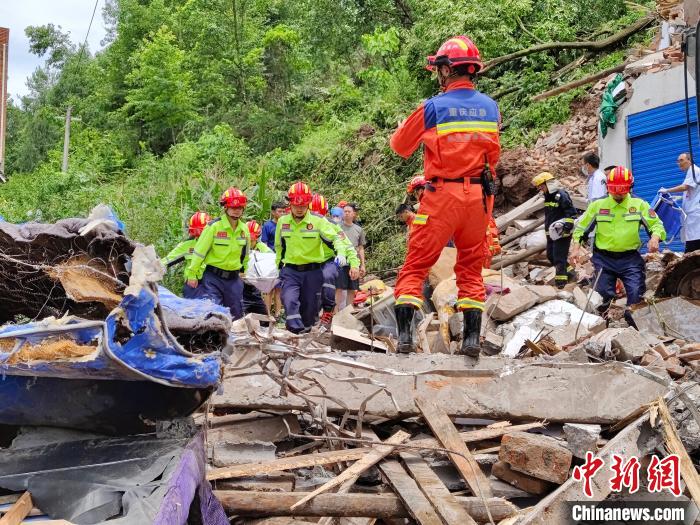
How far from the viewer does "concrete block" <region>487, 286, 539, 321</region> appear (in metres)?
8.84

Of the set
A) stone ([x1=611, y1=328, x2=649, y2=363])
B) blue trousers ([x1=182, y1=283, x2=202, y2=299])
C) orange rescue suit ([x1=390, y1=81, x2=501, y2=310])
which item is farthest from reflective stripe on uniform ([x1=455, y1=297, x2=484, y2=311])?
blue trousers ([x1=182, y1=283, x2=202, y2=299])

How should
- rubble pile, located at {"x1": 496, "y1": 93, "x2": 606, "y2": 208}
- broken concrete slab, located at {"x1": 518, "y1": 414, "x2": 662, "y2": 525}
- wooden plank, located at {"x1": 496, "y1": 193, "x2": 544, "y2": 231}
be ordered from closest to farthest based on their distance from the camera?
broken concrete slab, located at {"x1": 518, "y1": 414, "x2": 662, "y2": 525} → wooden plank, located at {"x1": 496, "y1": 193, "x2": 544, "y2": 231} → rubble pile, located at {"x1": 496, "y1": 93, "x2": 606, "y2": 208}

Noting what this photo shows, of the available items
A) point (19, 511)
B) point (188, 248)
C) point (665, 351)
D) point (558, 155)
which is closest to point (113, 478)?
point (19, 511)

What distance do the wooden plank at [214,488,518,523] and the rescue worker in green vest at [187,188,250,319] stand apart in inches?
203

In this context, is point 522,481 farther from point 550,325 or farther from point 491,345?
point 550,325

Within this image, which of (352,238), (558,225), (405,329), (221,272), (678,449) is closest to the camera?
(678,449)

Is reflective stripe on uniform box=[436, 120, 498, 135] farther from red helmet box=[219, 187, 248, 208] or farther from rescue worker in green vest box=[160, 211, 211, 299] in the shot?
rescue worker in green vest box=[160, 211, 211, 299]

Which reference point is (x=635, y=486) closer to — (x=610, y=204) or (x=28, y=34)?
(x=610, y=204)

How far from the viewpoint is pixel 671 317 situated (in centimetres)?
875

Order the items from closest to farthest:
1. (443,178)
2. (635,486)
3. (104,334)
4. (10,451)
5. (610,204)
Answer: (104,334) < (10,451) < (635,486) < (443,178) < (610,204)

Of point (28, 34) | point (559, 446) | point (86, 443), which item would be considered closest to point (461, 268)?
point (559, 446)

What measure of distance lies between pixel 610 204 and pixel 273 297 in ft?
18.8

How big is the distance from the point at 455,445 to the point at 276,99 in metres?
30.2

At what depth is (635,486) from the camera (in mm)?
4543
